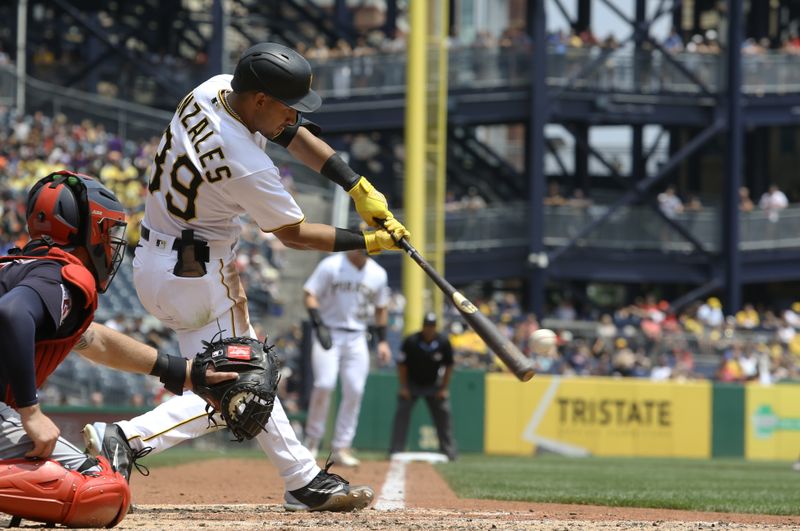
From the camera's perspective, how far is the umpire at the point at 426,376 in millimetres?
14094

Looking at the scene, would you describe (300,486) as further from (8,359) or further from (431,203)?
(431,203)

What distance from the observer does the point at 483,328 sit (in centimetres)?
636

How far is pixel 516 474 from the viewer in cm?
1077

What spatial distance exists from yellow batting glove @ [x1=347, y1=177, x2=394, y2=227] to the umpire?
8149 millimetres

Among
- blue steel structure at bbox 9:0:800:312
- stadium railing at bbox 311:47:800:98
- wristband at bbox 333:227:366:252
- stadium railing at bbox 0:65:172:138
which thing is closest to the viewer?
wristband at bbox 333:227:366:252

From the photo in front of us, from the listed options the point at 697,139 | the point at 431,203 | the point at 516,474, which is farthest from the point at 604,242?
the point at 516,474

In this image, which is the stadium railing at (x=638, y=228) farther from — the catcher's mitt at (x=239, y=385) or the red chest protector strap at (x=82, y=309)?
the red chest protector strap at (x=82, y=309)

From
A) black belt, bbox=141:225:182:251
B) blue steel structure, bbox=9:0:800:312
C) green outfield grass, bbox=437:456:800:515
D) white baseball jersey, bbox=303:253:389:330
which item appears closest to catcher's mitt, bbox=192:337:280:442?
black belt, bbox=141:225:182:251

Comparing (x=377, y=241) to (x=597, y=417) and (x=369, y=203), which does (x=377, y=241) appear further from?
(x=597, y=417)

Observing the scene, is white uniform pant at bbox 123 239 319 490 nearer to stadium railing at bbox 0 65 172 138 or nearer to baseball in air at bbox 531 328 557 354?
Answer: baseball in air at bbox 531 328 557 354

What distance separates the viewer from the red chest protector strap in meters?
4.69

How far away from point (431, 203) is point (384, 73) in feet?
25.0

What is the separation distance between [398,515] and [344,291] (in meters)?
5.67

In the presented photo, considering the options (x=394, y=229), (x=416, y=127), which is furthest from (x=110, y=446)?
(x=416, y=127)
